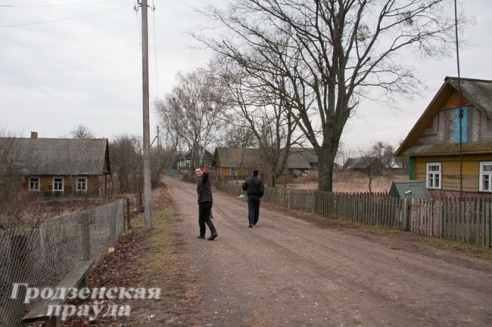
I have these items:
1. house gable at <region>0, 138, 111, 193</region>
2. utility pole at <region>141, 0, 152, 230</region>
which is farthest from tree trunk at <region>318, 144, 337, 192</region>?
house gable at <region>0, 138, 111, 193</region>

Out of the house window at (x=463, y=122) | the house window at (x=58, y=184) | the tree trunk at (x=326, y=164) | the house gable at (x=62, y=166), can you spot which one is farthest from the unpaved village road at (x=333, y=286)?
the house window at (x=58, y=184)

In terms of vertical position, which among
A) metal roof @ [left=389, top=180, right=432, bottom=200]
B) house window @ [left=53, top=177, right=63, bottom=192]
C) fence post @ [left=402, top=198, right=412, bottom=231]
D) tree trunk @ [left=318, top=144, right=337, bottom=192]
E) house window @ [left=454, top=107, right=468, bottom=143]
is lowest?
house window @ [left=53, top=177, right=63, bottom=192]

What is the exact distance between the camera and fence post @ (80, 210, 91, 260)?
7078 millimetres

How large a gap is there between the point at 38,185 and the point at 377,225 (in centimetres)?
3953

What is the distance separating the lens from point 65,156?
44.5m

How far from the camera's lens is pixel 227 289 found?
598cm

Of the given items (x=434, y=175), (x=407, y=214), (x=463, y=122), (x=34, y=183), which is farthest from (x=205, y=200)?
(x=34, y=183)

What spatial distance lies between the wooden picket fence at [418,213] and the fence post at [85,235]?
29.4ft

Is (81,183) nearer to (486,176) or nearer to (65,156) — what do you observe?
(65,156)

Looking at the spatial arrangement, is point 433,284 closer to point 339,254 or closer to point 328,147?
point 339,254

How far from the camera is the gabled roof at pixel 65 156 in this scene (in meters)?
42.8

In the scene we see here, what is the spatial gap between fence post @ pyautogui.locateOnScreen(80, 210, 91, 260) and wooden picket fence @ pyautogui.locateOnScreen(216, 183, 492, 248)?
8963mm

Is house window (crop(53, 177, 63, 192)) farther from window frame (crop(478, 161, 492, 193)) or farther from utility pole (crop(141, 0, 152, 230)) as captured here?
window frame (crop(478, 161, 492, 193))

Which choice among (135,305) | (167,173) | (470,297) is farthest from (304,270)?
(167,173)
